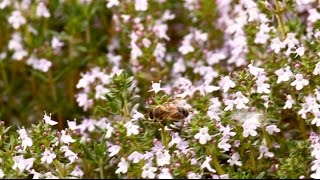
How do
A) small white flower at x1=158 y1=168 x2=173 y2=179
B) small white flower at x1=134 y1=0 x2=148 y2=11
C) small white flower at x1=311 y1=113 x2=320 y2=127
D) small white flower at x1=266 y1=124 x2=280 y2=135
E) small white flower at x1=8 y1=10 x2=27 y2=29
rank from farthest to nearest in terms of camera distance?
small white flower at x1=8 y1=10 x2=27 y2=29, small white flower at x1=134 y1=0 x2=148 y2=11, small white flower at x1=266 y1=124 x2=280 y2=135, small white flower at x1=311 y1=113 x2=320 y2=127, small white flower at x1=158 y1=168 x2=173 y2=179

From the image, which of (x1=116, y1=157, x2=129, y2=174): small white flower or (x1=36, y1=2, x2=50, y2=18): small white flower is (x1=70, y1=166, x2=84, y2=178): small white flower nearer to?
(x1=116, y1=157, x2=129, y2=174): small white flower

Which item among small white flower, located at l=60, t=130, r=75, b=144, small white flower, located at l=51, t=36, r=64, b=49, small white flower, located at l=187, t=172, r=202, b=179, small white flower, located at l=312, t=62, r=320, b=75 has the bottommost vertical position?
small white flower, located at l=187, t=172, r=202, b=179

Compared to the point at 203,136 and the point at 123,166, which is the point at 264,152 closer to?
the point at 203,136

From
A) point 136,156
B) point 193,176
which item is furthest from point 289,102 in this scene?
point 136,156

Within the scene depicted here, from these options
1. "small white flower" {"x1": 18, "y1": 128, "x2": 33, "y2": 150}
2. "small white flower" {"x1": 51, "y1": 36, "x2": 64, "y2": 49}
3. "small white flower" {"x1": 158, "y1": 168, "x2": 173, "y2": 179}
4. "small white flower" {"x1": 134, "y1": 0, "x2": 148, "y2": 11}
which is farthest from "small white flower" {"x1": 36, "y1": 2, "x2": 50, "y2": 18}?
"small white flower" {"x1": 158, "y1": 168, "x2": 173, "y2": 179}

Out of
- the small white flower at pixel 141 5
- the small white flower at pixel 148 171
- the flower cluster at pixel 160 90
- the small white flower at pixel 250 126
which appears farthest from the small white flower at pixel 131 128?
the small white flower at pixel 141 5

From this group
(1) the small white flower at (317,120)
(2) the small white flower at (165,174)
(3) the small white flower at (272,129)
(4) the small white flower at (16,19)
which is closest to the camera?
(2) the small white flower at (165,174)

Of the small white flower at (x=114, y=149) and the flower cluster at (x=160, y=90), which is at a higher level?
the flower cluster at (x=160, y=90)

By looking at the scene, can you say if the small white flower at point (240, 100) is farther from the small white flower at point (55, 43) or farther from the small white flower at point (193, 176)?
the small white flower at point (55, 43)
